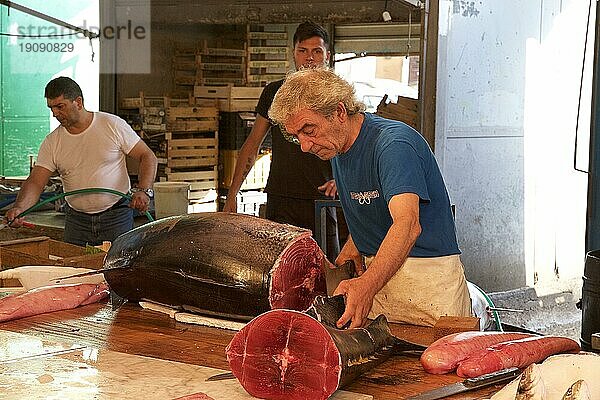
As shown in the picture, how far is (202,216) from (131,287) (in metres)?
0.44

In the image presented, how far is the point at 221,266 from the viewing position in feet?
12.8

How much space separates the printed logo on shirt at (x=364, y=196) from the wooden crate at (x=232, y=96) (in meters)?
8.48

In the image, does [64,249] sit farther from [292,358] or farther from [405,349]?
[292,358]

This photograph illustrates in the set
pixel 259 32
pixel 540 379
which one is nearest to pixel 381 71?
pixel 259 32

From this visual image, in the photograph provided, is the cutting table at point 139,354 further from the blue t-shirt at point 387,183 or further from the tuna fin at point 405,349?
the blue t-shirt at point 387,183

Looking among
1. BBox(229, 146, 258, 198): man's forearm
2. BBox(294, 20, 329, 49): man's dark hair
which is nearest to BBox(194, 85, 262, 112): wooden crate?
BBox(229, 146, 258, 198): man's forearm

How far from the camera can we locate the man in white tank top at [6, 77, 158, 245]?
24.1 feet

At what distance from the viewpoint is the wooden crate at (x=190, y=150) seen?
40.4 ft

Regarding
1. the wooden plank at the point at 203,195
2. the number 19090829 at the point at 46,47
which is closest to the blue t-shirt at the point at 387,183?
the wooden plank at the point at 203,195

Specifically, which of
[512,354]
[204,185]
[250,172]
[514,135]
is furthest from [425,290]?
[204,185]

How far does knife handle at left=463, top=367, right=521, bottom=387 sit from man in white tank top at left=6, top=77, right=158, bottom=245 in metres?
4.61

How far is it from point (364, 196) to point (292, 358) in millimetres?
1444

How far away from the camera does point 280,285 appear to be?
151 inches

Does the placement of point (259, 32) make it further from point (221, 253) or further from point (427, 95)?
point (221, 253)
